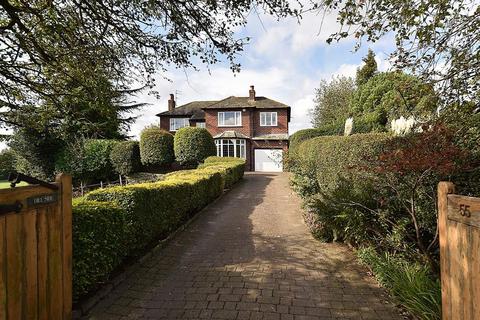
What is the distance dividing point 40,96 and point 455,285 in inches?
319

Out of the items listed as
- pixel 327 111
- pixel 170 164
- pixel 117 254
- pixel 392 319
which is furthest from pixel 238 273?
pixel 327 111

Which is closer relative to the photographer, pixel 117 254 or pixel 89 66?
pixel 117 254

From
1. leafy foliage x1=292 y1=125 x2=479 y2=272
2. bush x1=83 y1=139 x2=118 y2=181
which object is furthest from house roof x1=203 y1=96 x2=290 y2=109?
leafy foliage x1=292 y1=125 x2=479 y2=272

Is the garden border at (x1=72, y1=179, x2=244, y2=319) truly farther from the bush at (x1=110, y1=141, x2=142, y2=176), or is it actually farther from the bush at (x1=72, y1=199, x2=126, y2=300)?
the bush at (x1=110, y1=141, x2=142, y2=176)

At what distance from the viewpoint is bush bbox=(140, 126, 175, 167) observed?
78.1ft

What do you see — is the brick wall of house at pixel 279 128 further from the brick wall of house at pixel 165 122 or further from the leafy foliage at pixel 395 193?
the leafy foliage at pixel 395 193

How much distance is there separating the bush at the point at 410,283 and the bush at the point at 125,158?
21140mm

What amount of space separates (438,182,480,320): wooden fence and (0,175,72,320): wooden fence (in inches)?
143

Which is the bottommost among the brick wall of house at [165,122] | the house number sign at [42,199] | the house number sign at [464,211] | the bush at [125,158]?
the house number sign at [464,211]

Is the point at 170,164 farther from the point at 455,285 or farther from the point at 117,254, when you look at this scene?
the point at 455,285

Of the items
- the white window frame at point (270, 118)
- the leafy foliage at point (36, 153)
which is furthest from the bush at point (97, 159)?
the white window frame at point (270, 118)

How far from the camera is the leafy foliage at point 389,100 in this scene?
5.09 meters

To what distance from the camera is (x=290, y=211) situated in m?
10.8

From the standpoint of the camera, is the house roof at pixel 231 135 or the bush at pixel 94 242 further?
the house roof at pixel 231 135
